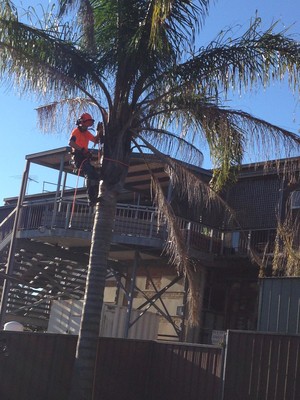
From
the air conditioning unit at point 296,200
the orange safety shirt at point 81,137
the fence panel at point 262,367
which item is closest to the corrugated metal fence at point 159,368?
the fence panel at point 262,367

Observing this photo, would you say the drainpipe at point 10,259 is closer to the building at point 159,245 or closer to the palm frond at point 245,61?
the building at point 159,245

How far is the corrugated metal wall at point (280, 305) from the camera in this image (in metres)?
12.3

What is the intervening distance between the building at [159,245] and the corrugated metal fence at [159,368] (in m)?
5.05

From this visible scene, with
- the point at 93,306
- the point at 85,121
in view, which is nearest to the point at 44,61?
the point at 85,121

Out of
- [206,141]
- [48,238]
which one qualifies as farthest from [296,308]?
[48,238]

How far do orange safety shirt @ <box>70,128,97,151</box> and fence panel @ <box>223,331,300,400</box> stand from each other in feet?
13.7

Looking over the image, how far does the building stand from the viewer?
19.1 m

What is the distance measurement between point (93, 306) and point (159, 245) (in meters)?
7.49

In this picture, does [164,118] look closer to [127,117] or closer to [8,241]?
[127,117]

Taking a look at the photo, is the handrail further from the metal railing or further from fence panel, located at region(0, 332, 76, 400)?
fence panel, located at region(0, 332, 76, 400)

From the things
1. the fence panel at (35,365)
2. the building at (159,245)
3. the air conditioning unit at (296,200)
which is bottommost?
the fence panel at (35,365)

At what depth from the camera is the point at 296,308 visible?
40.3 ft

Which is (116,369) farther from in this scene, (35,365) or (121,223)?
(121,223)

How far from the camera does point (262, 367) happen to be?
11.9m
